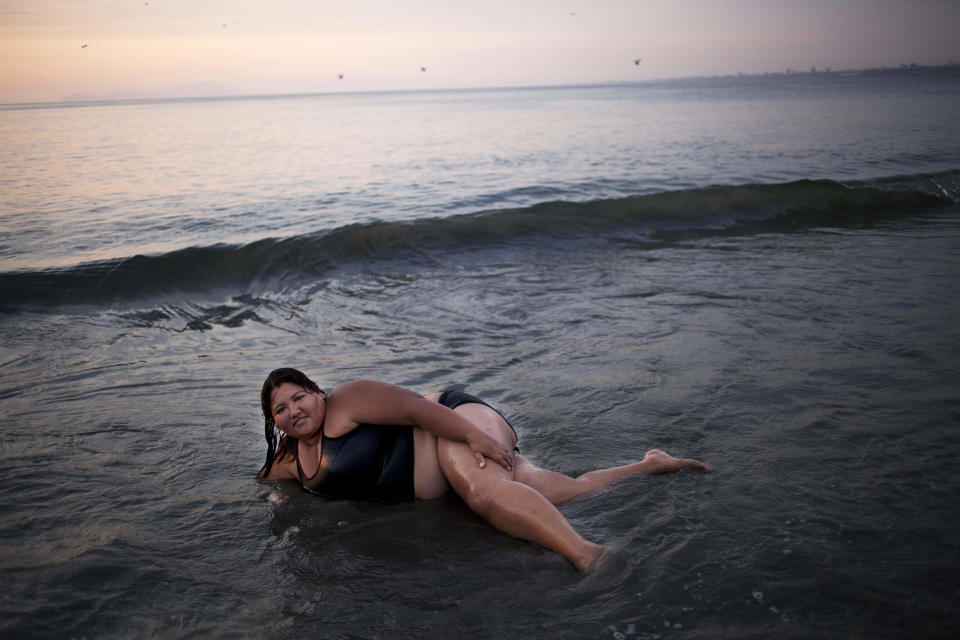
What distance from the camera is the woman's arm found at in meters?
3.73

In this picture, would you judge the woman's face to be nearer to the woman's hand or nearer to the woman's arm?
the woman's arm

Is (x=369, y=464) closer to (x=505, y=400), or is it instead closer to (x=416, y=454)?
(x=416, y=454)

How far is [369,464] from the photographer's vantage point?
3920mm

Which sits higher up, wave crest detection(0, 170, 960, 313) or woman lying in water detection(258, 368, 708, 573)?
wave crest detection(0, 170, 960, 313)

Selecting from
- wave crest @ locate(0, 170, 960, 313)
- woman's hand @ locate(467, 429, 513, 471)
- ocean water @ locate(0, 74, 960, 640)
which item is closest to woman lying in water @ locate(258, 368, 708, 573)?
woman's hand @ locate(467, 429, 513, 471)

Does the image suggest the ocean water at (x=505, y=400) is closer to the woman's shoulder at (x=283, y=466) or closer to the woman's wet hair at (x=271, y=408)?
the woman's shoulder at (x=283, y=466)

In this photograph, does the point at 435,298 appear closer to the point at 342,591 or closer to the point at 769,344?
the point at 769,344

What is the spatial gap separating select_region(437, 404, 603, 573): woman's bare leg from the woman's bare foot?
2.70ft

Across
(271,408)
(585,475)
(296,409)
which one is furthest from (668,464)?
(271,408)

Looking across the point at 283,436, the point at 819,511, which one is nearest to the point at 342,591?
the point at 283,436

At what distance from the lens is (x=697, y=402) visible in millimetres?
5262

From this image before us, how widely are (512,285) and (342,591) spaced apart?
22.1 ft

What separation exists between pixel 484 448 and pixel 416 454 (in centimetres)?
49

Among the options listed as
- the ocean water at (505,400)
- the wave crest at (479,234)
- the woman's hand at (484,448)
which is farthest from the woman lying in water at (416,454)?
the wave crest at (479,234)
